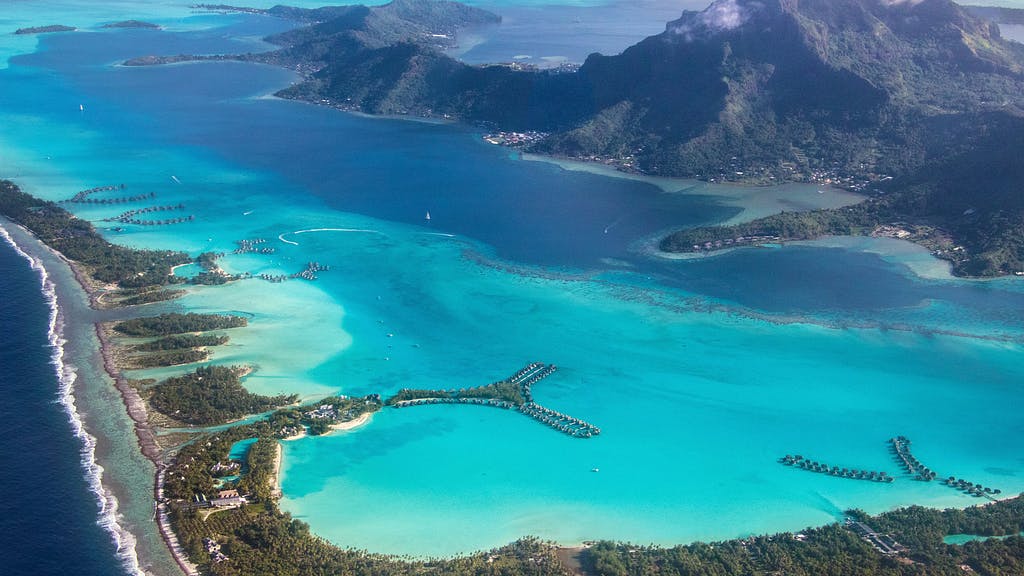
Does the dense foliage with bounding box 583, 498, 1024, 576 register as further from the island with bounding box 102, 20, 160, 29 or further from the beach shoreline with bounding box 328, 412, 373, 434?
the island with bounding box 102, 20, 160, 29

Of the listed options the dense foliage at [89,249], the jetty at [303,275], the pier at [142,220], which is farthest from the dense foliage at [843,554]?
the pier at [142,220]

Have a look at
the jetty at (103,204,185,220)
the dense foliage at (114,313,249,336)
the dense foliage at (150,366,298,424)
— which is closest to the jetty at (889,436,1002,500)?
the dense foliage at (150,366,298,424)

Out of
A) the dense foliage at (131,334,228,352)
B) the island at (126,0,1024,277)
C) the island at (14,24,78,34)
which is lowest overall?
the dense foliage at (131,334,228,352)

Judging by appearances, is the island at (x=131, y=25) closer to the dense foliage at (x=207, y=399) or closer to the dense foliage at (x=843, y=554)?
the dense foliage at (x=207, y=399)

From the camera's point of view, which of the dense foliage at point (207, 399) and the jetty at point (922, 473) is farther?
the dense foliage at point (207, 399)

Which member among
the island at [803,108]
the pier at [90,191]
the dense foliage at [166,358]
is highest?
the island at [803,108]

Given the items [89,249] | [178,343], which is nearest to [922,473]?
[178,343]
